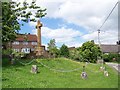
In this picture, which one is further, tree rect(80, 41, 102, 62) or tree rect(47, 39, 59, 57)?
tree rect(80, 41, 102, 62)

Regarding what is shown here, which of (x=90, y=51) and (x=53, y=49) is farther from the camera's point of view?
(x=90, y=51)

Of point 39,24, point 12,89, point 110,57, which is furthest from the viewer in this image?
point 110,57

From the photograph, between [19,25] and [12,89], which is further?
[19,25]

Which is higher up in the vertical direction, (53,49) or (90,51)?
(53,49)

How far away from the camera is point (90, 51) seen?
8638 centimetres

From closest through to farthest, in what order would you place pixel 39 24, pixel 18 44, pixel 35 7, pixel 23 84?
pixel 23 84 → pixel 35 7 → pixel 39 24 → pixel 18 44

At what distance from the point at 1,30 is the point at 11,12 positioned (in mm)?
4289

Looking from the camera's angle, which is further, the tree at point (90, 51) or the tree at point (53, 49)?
the tree at point (90, 51)

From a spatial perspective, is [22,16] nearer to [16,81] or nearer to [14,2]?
[14,2]

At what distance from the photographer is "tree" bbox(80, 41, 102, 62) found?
3206 inches

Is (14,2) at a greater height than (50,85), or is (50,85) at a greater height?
(14,2)

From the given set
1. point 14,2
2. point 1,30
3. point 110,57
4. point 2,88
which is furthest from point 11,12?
point 110,57

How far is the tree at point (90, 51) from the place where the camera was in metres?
81.4

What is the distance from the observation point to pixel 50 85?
1967cm
